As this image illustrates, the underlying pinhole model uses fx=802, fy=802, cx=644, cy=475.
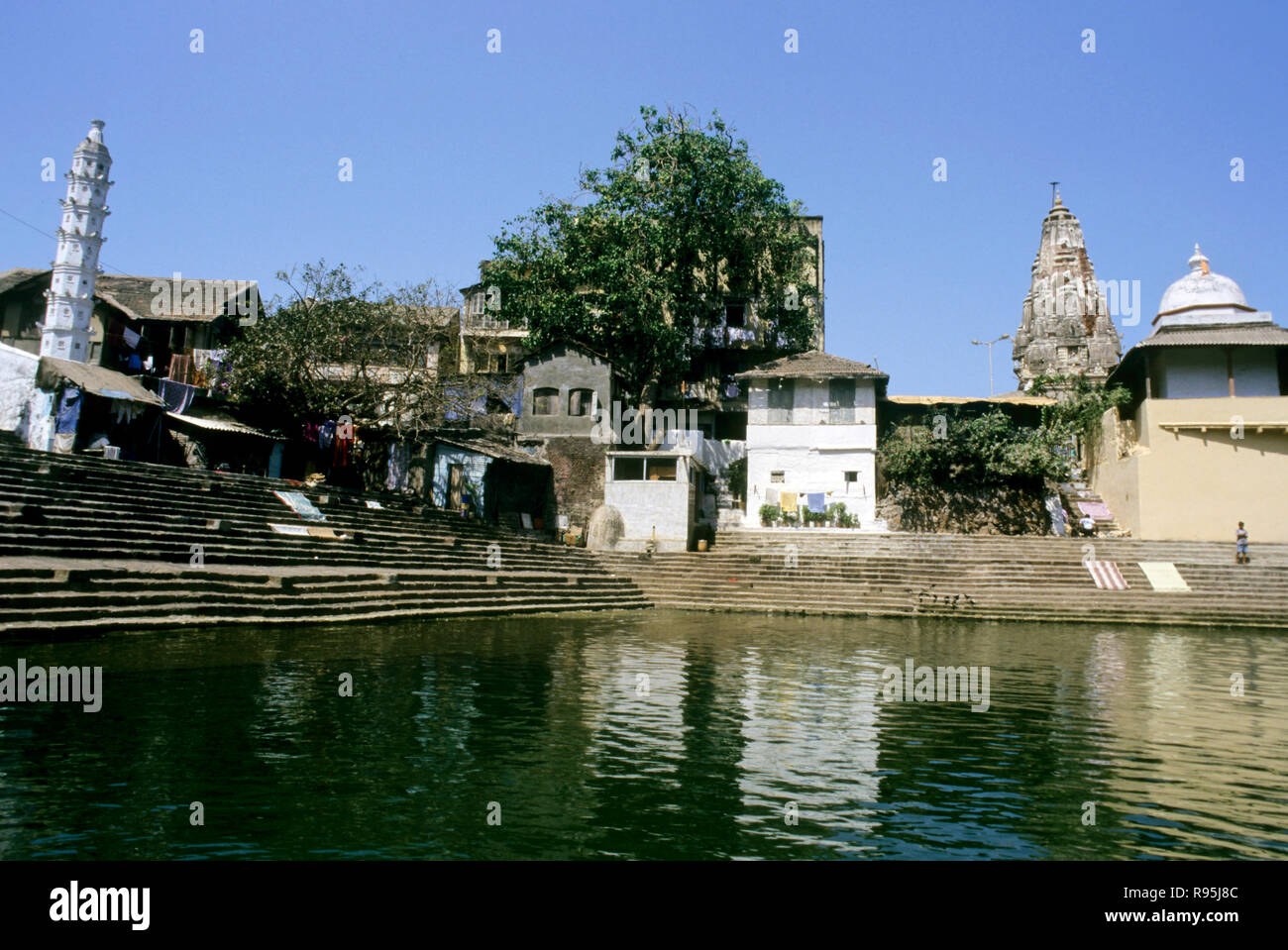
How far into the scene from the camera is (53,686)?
8.17m

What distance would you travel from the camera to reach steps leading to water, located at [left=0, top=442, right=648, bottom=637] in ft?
39.5

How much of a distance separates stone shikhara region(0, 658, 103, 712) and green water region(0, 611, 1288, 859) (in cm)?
19

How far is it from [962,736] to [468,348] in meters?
36.6

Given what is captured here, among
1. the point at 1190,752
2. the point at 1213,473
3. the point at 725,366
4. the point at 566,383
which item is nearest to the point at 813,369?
the point at 725,366

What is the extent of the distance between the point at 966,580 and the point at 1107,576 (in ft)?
12.8

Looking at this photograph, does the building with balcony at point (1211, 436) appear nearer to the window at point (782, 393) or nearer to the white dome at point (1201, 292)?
the white dome at point (1201, 292)

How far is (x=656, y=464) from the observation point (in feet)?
102

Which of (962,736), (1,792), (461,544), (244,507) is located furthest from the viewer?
(461,544)

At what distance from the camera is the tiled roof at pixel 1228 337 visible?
2655cm

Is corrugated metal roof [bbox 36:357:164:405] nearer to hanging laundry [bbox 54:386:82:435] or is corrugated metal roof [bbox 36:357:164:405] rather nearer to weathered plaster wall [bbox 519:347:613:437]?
hanging laundry [bbox 54:386:82:435]

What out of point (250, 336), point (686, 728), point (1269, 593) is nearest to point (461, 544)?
point (250, 336)

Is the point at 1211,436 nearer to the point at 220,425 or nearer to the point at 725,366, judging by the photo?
the point at 725,366

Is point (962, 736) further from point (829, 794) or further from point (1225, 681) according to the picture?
point (1225, 681)

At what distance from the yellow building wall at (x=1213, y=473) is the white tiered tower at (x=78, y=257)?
37.4 metres
